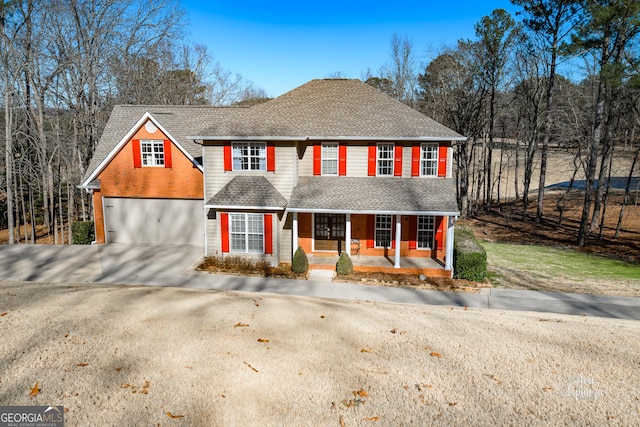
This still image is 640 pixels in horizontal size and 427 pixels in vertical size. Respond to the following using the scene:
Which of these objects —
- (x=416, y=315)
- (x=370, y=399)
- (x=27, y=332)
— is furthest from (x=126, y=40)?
(x=370, y=399)

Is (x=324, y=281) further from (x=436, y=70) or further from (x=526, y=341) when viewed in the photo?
(x=436, y=70)

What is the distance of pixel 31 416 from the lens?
6156 mm

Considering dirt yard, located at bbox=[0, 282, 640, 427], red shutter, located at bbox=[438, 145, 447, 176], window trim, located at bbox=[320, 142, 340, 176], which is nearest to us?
dirt yard, located at bbox=[0, 282, 640, 427]

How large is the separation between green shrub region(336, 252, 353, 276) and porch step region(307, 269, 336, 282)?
424mm

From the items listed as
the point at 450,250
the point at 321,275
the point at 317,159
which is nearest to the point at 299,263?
the point at 321,275

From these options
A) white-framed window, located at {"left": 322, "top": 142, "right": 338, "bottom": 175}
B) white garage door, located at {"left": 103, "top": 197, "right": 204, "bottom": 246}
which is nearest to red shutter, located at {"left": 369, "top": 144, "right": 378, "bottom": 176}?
white-framed window, located at {"left": 322, "top": 142, "right": 338, "bottom": 175}

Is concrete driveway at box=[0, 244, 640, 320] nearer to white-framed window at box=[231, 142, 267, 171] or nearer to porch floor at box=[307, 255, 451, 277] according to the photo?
porch floor at box=[307, 255, 451, 277]

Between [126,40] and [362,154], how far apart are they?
2136 cm

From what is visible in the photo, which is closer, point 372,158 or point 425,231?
point 425,231

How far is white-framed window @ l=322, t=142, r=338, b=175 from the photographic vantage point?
1914 centimetres

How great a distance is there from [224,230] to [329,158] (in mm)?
6009

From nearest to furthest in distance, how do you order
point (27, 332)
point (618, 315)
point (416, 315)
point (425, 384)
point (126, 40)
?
point (425, 384), point (27, 332), point (416, 315), point (618, 315), point (126, 40)

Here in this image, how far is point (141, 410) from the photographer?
6.20m

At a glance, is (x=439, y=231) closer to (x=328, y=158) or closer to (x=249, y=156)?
(x=328, y=158)
